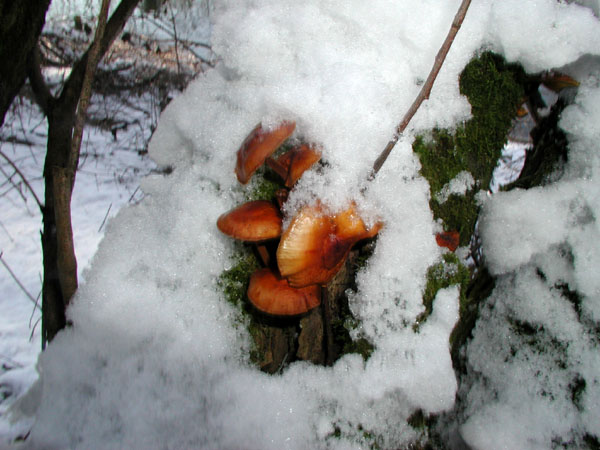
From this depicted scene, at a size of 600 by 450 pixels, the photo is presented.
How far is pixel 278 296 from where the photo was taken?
939mm

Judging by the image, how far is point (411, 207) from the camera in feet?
3.28

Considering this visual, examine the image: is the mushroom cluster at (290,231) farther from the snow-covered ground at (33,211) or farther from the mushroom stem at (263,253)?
the snow-covered ground at (33,211)

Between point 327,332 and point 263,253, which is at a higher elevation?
point 263,253

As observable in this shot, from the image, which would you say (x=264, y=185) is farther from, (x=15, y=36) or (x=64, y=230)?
(x=15, y=36)

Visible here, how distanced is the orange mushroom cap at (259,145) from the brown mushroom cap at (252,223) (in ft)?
0.27

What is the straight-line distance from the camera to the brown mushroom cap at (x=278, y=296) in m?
0.94

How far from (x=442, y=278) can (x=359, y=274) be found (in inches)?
9.3

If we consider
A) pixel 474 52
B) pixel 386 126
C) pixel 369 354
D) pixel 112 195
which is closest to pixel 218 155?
pixel 386 126

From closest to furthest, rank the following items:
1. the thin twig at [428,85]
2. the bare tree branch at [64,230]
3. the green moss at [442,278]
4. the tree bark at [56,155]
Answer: the thin twig at [428,85]
the green moss at [442,278]
the bare tree branch at [64,230]
the tree bark at [56,155]

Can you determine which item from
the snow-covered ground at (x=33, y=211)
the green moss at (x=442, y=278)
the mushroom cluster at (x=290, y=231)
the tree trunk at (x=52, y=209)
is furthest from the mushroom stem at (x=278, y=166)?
the snow-covered ground at (x=33, y=211)

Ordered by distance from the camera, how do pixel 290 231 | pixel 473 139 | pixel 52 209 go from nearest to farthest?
pixel 290 231 < pixel 473 139 < pixel 52 209

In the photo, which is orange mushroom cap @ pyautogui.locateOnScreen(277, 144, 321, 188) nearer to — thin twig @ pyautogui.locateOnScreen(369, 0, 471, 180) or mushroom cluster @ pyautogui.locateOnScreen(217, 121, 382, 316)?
mushroom cluster @ pyautogui.locateOnScreen(217, 121, 382, 316)

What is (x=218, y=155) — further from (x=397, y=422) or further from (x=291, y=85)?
(x=397, y=422)

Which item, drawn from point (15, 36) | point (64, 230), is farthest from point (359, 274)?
point (15, 36)
